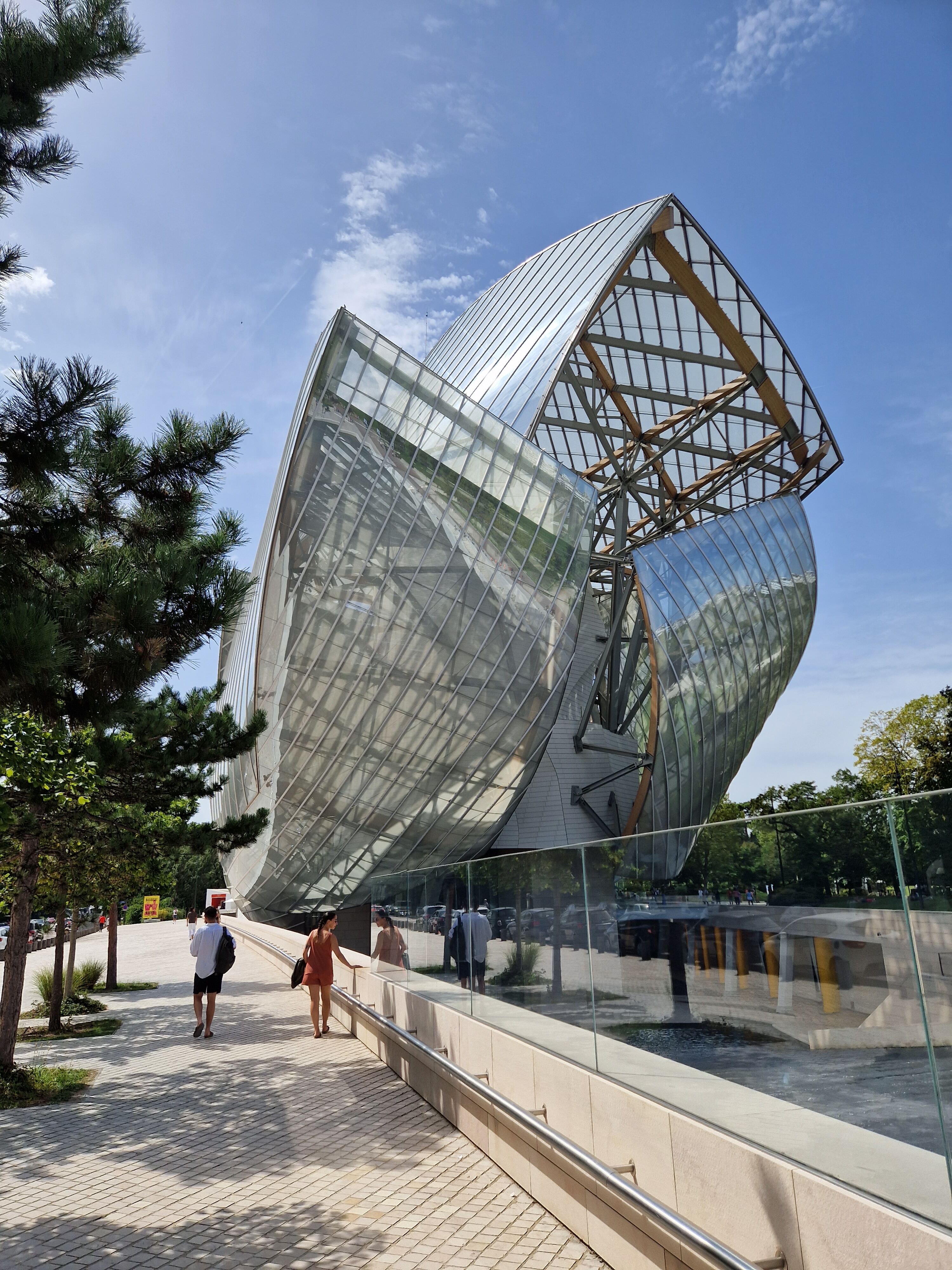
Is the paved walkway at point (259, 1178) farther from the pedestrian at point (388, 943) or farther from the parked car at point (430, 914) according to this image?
the parked car at point (430, 914)

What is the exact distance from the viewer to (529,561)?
22.2 m

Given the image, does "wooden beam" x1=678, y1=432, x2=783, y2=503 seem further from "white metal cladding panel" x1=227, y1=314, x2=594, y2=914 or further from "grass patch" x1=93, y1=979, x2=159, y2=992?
"grass patch" x1=93, y1=979, x2=159, y2=992

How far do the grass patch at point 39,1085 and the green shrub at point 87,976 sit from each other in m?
11.0

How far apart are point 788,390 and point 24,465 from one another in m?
36.2

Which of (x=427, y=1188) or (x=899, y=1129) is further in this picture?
(x=427, y=1188)

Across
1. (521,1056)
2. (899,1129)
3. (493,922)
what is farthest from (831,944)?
(493,922)

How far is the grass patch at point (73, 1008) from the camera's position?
18234 millimetres

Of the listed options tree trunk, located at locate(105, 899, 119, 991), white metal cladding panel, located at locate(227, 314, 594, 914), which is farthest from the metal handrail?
tree trunk, located at locate(105, 899, 119, 991)

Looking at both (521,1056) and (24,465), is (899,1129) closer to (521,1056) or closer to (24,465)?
(521,1056)

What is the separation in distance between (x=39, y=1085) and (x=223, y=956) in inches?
123

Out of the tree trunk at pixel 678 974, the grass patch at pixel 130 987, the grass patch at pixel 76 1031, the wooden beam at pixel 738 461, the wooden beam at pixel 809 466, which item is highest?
the wooden beam at pixel 809 466

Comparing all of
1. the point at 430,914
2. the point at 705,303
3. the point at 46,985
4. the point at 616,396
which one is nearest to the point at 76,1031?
the point at 46,985

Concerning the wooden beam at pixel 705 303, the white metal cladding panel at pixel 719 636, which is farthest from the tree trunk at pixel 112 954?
the wooden beam at pixel 705 303

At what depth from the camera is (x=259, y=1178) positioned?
6812mm
